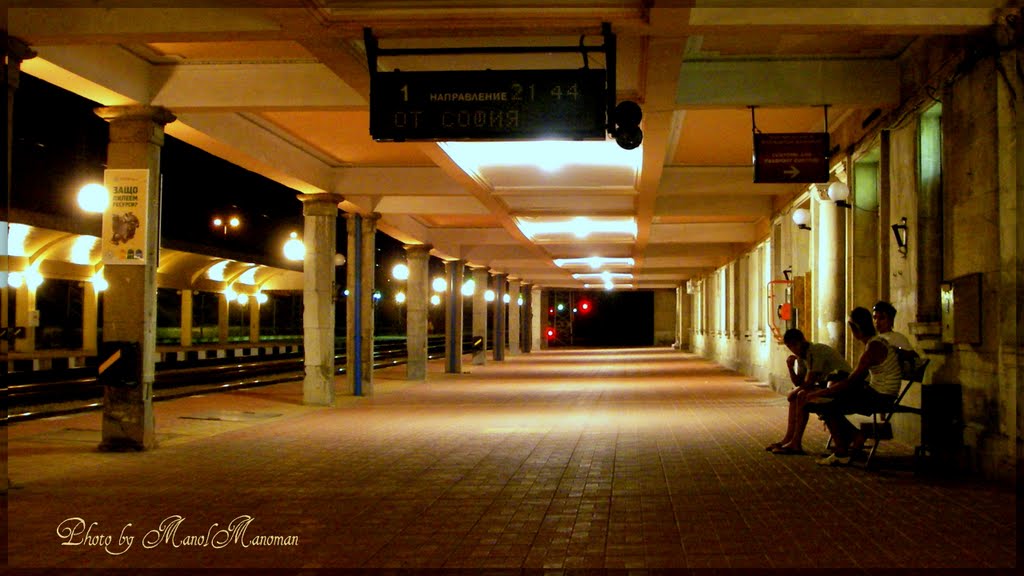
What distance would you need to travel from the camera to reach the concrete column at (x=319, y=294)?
58.4ft

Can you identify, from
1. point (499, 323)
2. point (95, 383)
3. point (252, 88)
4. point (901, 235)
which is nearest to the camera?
point (901, 235)

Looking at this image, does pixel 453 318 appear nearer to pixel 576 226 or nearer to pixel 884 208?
pixel 576 226

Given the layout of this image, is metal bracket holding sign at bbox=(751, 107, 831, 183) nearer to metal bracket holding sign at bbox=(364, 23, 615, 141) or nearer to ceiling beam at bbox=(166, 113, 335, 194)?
metal bracket holding sign at bbox=(364, 23, 615, 141)

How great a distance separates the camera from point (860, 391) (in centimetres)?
943

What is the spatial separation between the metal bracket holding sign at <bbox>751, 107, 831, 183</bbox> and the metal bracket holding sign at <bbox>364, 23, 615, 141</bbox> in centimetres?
424

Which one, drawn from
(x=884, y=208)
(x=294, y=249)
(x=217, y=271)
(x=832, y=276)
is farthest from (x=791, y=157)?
→ (x=217, y=271)

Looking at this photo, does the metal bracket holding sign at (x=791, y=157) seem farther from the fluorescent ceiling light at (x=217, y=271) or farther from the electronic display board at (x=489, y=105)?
the fluorescent ceiling light at (x=217, y=271)

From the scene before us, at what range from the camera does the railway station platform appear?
6188 millimetres

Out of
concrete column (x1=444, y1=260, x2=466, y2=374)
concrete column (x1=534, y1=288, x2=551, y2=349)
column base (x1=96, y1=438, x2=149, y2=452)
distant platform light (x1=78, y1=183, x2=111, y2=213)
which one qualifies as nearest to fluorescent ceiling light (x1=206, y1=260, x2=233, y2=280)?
concrete column (x1=444, y1=260, x2=466, y2=374)

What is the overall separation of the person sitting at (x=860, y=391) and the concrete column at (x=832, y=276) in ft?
16.6

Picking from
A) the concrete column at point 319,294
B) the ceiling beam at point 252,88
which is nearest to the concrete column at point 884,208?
the ceiling beam at point 252,88

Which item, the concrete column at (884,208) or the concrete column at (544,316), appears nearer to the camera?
the concrete column at (884,208)

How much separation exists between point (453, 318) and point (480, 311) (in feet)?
21.2

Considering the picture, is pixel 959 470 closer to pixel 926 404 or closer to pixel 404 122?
pixel 926 404
